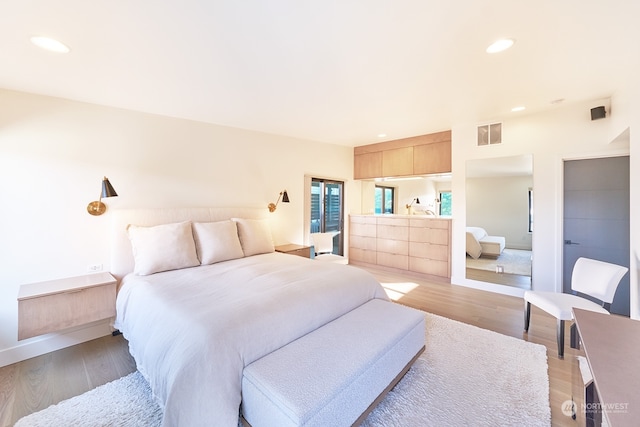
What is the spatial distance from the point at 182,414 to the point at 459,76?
319 centimetres

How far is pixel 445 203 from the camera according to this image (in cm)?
499

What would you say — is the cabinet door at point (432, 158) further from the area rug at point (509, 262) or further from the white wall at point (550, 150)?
the area rug at point (509, 262)

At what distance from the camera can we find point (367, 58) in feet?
6.77

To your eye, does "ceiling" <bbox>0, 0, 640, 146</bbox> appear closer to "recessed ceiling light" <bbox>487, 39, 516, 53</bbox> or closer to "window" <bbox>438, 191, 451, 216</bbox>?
"recessed ceiling light" <bbox>487, 39, 516, 53</bbox>

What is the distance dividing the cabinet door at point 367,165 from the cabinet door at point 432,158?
0.77m

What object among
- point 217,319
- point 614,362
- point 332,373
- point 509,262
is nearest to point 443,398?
point 332,373

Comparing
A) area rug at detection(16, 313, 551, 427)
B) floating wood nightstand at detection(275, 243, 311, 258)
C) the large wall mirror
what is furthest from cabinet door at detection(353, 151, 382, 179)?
area rug at detection(16, 313, 551, 427)

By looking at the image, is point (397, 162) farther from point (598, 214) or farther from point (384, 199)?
point (598, 214)

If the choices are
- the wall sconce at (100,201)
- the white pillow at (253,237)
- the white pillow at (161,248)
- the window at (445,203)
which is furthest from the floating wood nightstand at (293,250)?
the window at (445,203)

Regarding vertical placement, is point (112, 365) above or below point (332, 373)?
below

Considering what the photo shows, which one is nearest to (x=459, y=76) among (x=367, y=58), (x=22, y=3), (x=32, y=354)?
(x=367, y=58)

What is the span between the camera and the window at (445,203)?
16.1ft

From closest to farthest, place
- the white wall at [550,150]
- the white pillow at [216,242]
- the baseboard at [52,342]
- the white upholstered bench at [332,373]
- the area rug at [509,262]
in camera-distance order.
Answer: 1. the white upholstered bench at [332,373]
2. the baseboard at [52,342]
3. the white pillow at [216,242]
4. the white wall at [550,150]
5. the area rug at [509,262]

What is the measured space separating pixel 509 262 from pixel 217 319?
4351 mm
